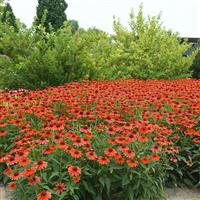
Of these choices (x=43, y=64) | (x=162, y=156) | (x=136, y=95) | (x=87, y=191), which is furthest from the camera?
(x=43, y=64)

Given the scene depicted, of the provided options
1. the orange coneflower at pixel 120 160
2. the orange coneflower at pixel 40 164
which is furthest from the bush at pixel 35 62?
the orange coneflower at pixel 40 164

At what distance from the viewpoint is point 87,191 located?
3496mm

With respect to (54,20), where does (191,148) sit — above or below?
below

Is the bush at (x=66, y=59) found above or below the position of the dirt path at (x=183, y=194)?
above

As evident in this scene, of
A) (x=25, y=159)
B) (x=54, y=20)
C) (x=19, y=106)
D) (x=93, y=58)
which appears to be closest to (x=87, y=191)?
(x=25, y=159)

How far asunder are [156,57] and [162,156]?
7.08 m

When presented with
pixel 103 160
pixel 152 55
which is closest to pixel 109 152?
pixel 103 160

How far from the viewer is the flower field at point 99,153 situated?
3.23m

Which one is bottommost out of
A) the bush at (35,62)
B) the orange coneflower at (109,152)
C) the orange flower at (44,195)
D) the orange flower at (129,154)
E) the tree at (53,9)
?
the orange flower at (44,195)

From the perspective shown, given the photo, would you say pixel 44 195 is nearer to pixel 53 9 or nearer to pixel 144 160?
pixel 144 160

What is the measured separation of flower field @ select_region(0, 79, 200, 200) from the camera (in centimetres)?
323

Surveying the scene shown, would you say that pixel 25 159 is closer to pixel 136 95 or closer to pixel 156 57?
pixel 136 95

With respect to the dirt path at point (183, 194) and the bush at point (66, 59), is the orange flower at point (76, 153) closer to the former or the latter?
the dirt path at point (183, 194)

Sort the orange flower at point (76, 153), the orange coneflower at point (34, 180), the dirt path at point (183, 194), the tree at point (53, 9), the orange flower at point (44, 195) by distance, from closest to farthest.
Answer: the orange flower at point (44, 195), the orange coneflower at point (34, 180), the orange flower at point (76, 153), the dirt path at point (183, 194), the tree at point (53, 9)
